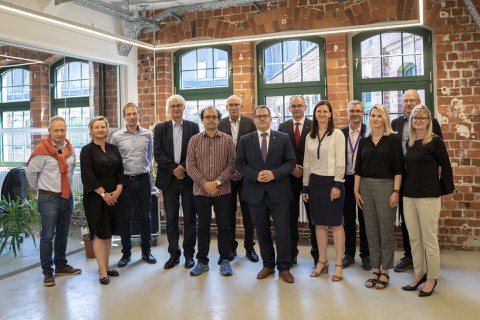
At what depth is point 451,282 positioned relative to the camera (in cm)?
476

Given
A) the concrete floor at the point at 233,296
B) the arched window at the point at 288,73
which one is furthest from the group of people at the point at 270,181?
the arched window at the point at 288,73

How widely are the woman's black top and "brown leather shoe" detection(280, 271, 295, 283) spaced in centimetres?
136

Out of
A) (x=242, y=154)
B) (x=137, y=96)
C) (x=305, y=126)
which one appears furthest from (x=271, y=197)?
(x=137, y=96)

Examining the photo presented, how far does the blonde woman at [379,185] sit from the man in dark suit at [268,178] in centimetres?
70

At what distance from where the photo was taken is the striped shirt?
4.98m

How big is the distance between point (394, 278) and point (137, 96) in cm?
451

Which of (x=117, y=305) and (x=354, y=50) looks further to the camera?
(x=354, y=50)

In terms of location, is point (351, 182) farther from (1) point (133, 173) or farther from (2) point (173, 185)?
(1) point (133, 173)

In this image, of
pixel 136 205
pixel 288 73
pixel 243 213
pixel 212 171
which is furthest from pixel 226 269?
pixel 288 73

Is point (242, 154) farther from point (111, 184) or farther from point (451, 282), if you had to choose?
point (451, 282)

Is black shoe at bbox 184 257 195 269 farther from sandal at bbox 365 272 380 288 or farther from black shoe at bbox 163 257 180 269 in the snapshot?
sandal at bbox 365 272 380 288

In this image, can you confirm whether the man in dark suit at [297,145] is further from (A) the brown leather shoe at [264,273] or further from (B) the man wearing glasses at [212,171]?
(B) the man wearing glasses at [212,171]

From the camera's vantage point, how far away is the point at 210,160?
4980 millimetres

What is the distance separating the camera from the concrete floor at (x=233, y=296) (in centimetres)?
403
